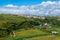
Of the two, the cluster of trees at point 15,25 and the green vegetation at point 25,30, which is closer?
the green vegetation at point 25,30

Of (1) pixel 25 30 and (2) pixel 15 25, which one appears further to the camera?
(2) pixel 15 25

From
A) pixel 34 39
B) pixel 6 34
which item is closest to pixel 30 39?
pixel 34 39

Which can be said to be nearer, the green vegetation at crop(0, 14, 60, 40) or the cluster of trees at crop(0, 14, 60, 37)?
the green vegetation at crop(0, 14, 60, 40)

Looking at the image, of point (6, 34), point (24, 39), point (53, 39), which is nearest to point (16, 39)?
point (24, 39)

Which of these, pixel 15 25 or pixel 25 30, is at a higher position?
pixel 15 25

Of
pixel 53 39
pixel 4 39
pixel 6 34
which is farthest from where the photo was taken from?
pixel 6 34

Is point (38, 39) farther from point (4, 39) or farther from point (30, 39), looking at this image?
point (4, 39)

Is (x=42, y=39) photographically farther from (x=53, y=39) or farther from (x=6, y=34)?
(x=6, y=34)

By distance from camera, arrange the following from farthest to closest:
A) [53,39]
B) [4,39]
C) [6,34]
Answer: [6,34]
[53,39]
[4,39]

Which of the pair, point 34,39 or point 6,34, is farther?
point 6,34
